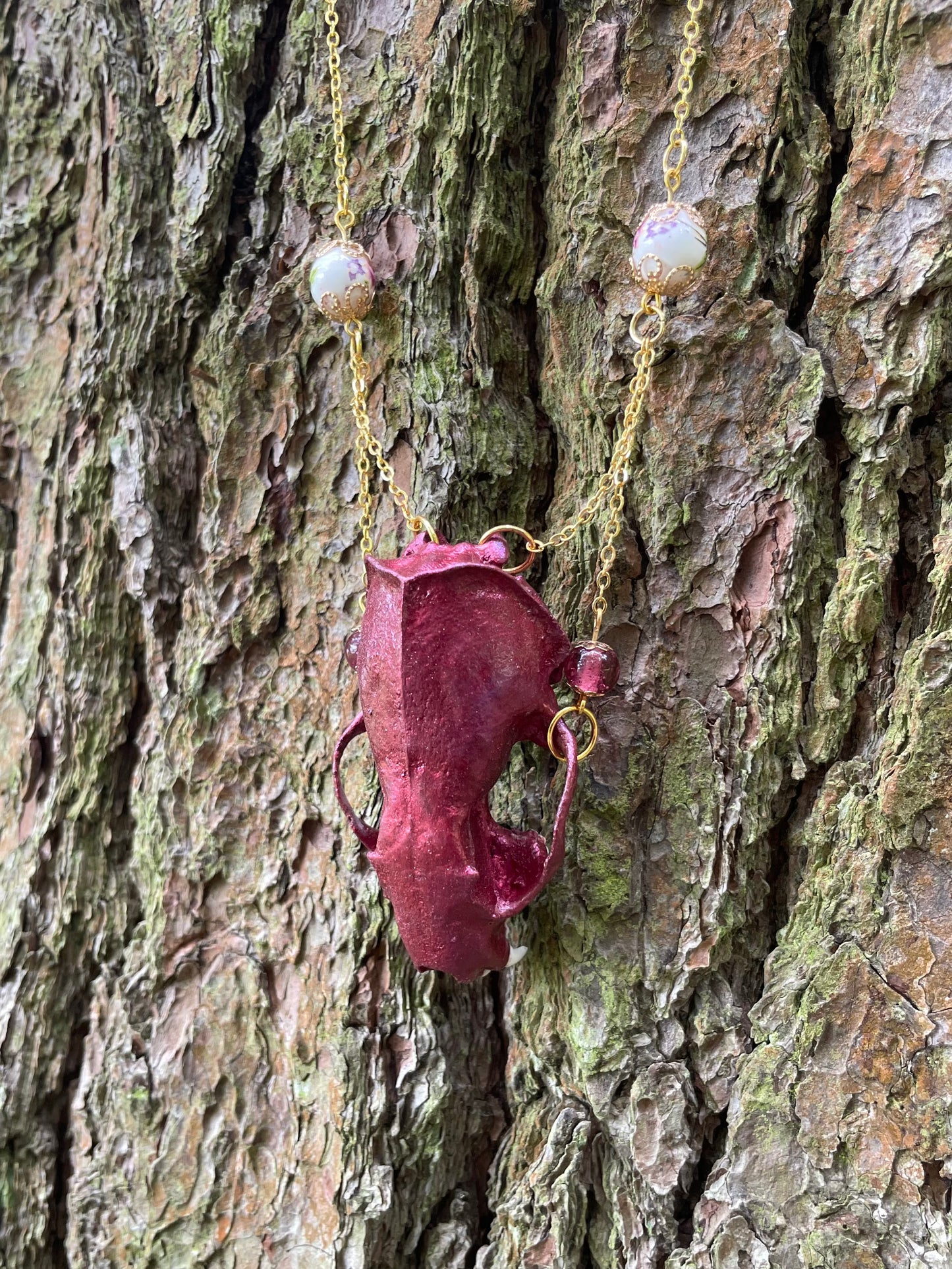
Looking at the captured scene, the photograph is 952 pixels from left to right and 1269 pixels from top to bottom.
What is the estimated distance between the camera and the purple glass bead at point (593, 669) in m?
1.16

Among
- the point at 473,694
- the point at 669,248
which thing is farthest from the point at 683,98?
the point at 473,694

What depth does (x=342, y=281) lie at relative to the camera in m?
1.29

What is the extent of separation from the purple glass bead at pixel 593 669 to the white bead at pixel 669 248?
1.45 ft

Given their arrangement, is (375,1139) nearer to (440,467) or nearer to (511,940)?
(511,940)

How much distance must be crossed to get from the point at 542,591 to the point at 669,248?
47 cm

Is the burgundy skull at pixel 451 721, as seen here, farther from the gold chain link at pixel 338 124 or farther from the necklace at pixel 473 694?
the gold chain link at pixel 338 124

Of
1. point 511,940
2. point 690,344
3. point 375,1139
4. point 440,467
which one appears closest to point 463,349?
point 440,467

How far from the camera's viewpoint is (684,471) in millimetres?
1239

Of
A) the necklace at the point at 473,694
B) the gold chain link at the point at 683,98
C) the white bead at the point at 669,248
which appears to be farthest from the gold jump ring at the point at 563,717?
the gold chain link at the point at 683,98

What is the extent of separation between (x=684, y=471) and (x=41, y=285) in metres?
1.16

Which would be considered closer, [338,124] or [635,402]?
[635,402]

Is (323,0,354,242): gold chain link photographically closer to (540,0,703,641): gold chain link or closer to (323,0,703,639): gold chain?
(323,0,703,639): gold chain

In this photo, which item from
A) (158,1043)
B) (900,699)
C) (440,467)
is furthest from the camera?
(158,1043)

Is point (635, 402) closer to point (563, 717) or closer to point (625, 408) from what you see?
point (625, 408)
